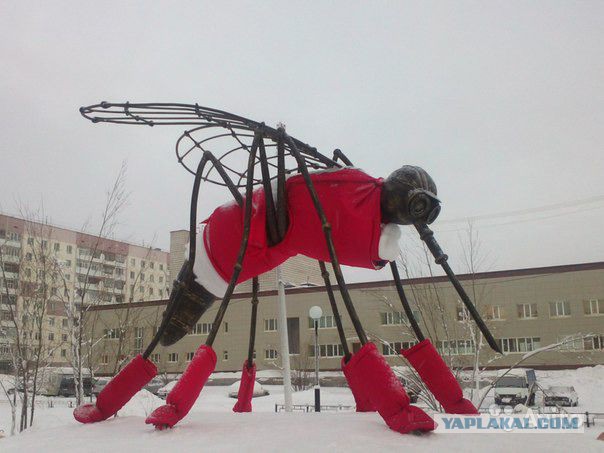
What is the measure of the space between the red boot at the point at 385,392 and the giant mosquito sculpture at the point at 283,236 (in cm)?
3

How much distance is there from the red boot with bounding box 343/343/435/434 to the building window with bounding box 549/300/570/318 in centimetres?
3020

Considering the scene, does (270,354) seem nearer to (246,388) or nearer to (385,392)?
(246,388)

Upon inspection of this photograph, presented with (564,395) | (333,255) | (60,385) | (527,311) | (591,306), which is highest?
(591,306)

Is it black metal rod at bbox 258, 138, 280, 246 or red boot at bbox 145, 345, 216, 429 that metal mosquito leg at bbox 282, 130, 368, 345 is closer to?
black metal rod at bbox 258, 138, 280, 246

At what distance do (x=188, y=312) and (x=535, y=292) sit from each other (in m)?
29.1

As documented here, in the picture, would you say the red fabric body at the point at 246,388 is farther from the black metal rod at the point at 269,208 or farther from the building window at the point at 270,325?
the building window at the point at 270,325

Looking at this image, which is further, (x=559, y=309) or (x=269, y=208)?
(x=559, y=309)

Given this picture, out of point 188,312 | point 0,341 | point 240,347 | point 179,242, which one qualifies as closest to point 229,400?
point 240,347

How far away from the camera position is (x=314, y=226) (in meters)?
3.98

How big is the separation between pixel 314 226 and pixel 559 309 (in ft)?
98.6

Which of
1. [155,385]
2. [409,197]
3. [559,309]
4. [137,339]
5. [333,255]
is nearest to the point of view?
[333,255]

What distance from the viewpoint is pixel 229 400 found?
28.0m

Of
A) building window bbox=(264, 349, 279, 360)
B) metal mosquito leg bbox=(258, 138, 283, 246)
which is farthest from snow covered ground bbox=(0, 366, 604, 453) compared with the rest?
building window bbox=(264, 349, 279, 360)

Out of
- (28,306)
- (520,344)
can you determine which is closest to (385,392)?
(28,306)
